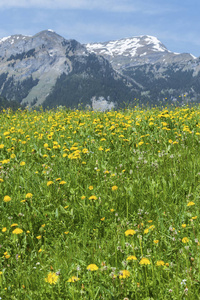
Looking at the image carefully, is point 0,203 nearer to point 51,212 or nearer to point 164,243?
point 51,212

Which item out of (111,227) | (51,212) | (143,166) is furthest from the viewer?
(143,166)

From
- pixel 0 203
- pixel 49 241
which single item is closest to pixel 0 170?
pixel 0 203

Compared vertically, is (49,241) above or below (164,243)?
below

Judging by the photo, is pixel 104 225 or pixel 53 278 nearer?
pixel 53 278

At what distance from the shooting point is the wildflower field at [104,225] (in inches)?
89.6

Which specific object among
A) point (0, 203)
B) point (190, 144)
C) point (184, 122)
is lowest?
point (0, 203)

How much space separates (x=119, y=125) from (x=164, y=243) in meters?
4.90

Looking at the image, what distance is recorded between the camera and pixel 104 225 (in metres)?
3.51

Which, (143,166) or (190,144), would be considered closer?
(143,166)

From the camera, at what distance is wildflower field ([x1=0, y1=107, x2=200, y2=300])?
7.47ft

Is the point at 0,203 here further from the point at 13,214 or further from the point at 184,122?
the point at 184,122

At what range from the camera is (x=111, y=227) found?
10.8ft

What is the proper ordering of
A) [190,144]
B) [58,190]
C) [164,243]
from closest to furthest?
[164,243] < [58,190] < [190,144]

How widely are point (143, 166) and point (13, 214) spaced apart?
2215mm
